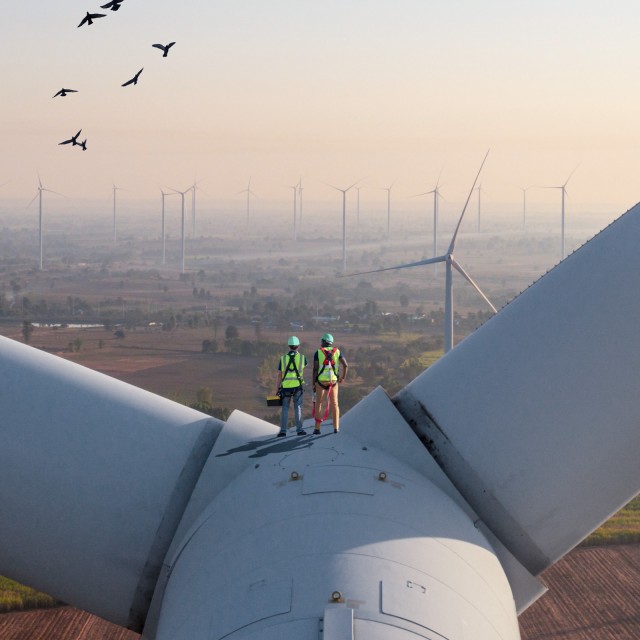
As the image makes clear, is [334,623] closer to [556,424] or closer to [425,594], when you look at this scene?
[425,594]

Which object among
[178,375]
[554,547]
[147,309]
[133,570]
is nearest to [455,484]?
[554,547]

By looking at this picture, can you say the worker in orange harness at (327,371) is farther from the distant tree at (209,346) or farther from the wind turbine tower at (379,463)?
the distant tree at (209,346)

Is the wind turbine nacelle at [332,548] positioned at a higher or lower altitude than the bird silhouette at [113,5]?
lower

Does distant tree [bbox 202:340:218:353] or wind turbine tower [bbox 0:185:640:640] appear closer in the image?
wind turbine tower [bbox 0:185:640:640]

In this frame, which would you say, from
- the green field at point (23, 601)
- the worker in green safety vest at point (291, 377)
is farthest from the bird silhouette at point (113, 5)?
the green field at point (23, 601)

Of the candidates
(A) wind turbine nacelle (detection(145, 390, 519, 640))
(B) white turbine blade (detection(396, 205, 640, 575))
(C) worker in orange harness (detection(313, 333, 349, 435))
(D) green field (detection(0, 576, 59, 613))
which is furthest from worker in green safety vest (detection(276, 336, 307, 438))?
(D) green field (detection(0, 576, 59, 613))

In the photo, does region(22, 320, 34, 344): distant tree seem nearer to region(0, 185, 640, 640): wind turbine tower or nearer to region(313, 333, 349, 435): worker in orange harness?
region(313, 333, 349, 435): worker in orange harness

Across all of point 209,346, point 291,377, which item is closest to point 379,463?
point 291,377

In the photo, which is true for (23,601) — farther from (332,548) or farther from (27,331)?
(27,331)
